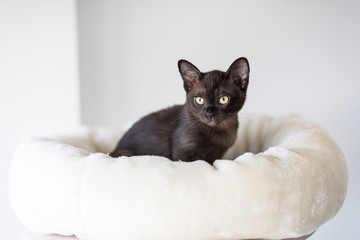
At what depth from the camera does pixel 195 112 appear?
124 centimetres

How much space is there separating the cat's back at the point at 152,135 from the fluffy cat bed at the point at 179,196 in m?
0.36

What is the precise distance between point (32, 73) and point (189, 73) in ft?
3.34

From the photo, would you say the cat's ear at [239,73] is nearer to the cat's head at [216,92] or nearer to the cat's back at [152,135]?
the cat's head at [216,92]

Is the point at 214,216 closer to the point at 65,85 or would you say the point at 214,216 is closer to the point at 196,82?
the point at 196,82

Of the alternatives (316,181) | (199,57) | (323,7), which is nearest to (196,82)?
(316,181)

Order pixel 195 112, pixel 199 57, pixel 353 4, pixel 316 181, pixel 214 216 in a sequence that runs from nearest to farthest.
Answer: pixel 214 216, pixel 316 181, pixel 195 112, pixel 353 4, pixel 199 57

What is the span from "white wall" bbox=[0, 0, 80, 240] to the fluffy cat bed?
94 cm

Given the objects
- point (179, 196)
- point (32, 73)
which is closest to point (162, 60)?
point (32, 73)

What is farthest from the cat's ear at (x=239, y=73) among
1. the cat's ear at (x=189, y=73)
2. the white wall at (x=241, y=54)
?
the white wall at (x=241, y=54)

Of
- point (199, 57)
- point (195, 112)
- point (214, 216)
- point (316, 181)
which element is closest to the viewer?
point (214, 216)

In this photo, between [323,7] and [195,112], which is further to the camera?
[323,7]

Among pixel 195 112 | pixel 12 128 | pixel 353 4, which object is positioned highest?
pixel 353 4

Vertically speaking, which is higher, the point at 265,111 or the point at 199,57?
the point at 199,57

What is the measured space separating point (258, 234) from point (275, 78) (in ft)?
4.19
